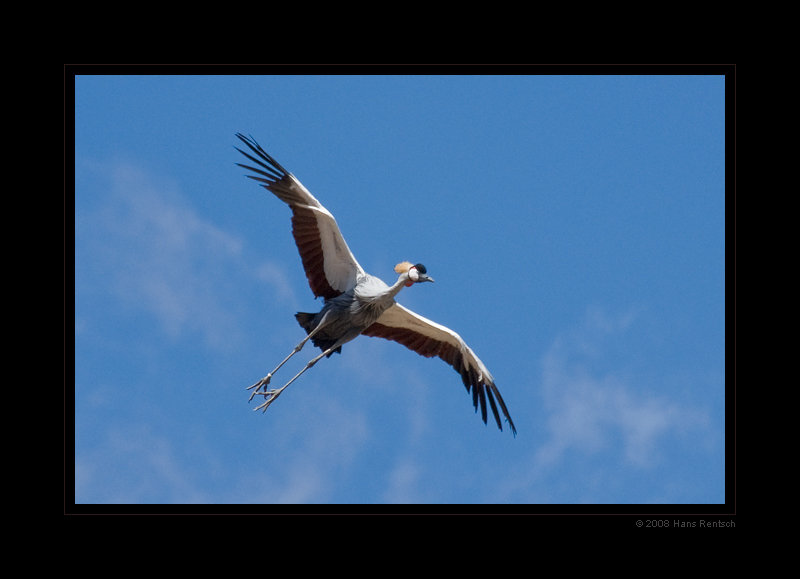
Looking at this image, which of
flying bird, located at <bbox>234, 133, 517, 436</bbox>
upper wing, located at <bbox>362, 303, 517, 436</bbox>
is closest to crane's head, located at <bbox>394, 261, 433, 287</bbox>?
flying bird, located at <bbox>234, 133, 517, 436</bbox>

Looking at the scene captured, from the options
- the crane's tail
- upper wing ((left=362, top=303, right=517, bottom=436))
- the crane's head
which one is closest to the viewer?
the crane's head

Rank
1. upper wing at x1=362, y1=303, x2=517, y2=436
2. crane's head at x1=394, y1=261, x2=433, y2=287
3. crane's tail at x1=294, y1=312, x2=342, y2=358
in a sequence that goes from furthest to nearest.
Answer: upper wing at x1=362, y1=303, x2=517, y2=436
crane's tail at x1=294, y1=312, x2=342, y2=358
crane's head at x1=394, y1=261, x2=433, y2=287

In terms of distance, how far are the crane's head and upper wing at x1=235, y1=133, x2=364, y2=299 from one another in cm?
82

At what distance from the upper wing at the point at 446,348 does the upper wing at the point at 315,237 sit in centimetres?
139

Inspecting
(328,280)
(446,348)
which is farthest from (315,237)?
(446,348)

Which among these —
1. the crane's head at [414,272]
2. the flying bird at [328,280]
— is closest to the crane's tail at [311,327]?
the flying bird at [328,280]

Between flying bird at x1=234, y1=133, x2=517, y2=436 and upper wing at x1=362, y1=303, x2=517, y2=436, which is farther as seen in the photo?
upper wing at x1=362, y1=303, x2=517, y2=436

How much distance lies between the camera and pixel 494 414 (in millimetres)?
16922

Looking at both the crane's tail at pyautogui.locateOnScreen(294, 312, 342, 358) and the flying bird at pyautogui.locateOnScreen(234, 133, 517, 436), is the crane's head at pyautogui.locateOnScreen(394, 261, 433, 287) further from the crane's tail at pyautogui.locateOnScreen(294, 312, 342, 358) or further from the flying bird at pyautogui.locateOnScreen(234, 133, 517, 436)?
the crane's tail at pyautogui.locateOnScreen(294, 312, 342, 358)

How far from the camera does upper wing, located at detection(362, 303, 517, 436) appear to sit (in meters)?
16.8

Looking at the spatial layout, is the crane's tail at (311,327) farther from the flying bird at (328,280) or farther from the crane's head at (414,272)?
the crane's head at (414,272)
